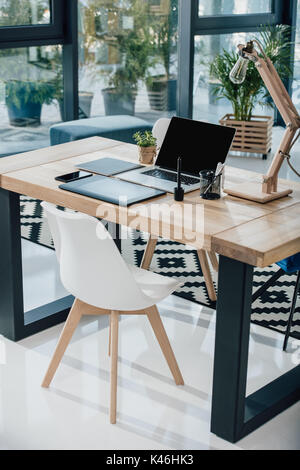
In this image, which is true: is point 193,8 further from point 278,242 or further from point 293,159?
point 278,242

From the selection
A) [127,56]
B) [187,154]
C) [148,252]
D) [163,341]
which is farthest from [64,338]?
[127,56]

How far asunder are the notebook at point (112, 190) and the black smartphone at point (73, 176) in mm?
47

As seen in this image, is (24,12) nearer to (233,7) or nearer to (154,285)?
(233,7)

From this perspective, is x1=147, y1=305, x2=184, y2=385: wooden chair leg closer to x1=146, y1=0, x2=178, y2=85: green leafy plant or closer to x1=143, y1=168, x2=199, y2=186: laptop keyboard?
x1=143, y1=168, x2=199, y2=186: laptop keyboard

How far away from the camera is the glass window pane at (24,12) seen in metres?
5.67

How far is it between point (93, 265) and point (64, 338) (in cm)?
44

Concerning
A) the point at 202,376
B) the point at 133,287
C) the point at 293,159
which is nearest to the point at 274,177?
the point at 133,287

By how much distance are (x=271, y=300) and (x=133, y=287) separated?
1307 mm

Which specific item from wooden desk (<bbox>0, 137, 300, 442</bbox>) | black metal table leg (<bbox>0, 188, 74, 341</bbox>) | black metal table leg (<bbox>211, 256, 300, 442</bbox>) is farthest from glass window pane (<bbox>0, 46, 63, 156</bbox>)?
black metal table leg (<bbox>211, 256, 300, 442</bbox>)

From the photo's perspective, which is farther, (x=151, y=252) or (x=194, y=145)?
(x=151, y=252)

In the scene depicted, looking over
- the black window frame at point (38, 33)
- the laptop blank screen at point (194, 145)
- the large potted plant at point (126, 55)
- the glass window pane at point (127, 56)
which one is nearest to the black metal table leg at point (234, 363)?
the laptop blank screen at point (194, 145)

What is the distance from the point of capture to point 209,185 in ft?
9.43

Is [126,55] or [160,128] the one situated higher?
[126,55]

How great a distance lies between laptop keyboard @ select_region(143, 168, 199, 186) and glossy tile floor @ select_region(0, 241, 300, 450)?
2.56 ft
